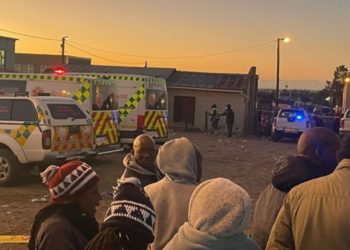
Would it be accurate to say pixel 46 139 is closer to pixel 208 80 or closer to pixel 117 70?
pixel 208 80

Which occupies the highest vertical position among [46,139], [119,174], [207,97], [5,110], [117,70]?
[117,70]

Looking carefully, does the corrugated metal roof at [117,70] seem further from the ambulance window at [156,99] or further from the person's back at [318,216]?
the person's back at [318,216]

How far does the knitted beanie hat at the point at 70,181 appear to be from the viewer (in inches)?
116

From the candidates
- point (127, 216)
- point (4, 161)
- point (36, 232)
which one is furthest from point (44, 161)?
point (127, 216)

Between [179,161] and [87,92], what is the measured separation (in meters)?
10.9

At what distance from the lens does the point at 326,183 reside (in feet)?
9.64

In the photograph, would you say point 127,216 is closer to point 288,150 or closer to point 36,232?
point 36,232

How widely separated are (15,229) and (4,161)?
3680 millimetres

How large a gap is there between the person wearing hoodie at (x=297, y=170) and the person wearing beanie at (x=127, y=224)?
4.74 ft

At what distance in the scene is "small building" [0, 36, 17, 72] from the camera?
165ft

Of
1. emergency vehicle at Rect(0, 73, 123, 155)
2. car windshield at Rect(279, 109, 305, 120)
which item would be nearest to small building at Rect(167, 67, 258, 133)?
car windshield at Rect(279, 109, 305, 120)

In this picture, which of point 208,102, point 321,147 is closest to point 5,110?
point 321,147

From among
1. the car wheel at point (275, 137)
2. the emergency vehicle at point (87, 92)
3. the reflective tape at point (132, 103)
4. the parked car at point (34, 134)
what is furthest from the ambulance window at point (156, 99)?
the car wheel at point (275, 137)

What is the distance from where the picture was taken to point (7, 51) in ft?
167
